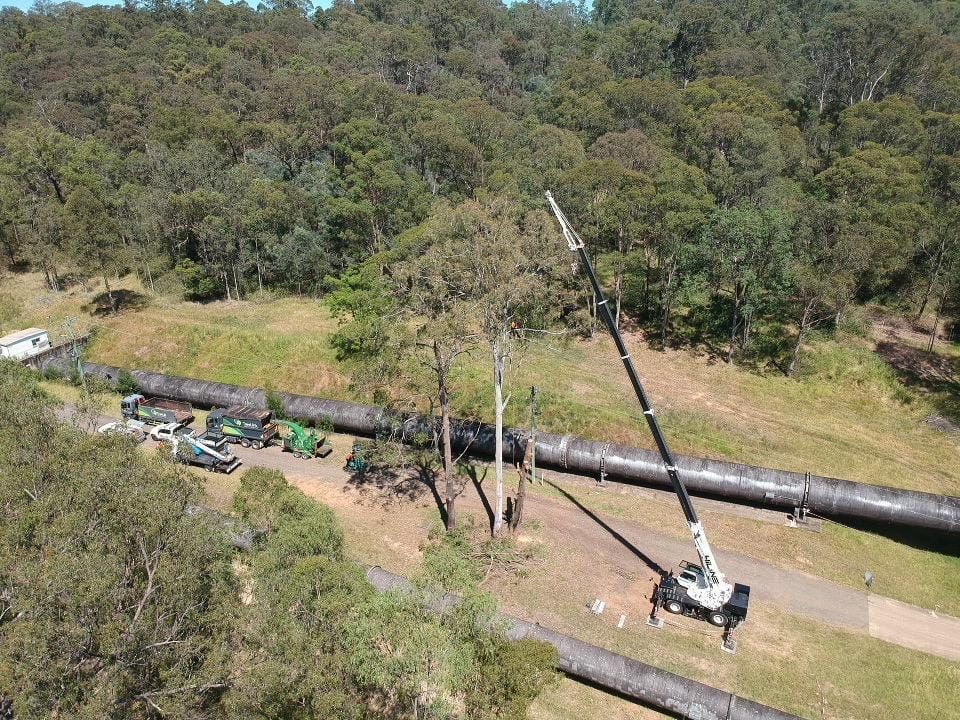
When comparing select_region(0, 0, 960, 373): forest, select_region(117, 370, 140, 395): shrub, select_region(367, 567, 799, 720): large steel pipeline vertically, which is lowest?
select_region(367, 567, 799, 720): large steel pipeline

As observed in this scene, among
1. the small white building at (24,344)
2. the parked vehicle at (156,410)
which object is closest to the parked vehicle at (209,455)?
the parked vehicle at (156,410)

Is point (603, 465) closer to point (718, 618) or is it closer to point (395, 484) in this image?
point (718, 618)

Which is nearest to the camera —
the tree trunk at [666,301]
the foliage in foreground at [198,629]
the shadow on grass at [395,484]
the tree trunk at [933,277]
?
the foliage in foreground at [198,629]

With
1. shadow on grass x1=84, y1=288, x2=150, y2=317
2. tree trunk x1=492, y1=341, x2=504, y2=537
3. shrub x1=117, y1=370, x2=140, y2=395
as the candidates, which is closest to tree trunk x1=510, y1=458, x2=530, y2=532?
tree trunk x1=492, y1=341, x2=504, y2=537

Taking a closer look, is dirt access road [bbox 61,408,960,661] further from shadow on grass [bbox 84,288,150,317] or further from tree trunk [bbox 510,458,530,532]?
shadow on grass [bbox 84,288,150,317]

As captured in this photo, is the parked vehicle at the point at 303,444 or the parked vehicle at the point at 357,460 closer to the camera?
the parked vehicle at the point at 357,460

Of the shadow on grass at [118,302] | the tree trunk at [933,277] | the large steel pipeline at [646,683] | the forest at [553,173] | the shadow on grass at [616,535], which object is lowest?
the shadow on grass at [616,535]

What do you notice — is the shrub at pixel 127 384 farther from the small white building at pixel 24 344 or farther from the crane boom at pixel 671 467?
the crane boom at pixel 671 467
